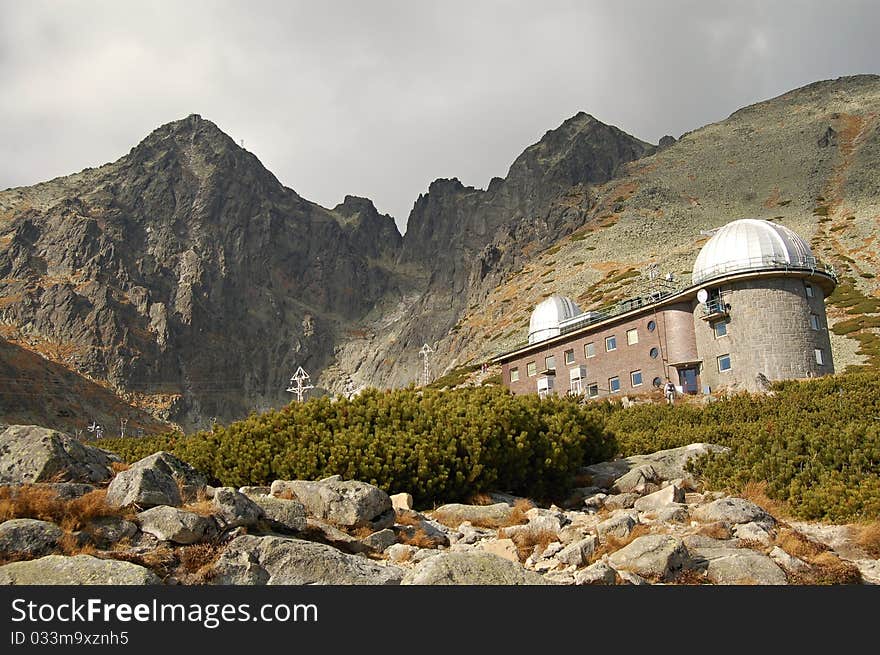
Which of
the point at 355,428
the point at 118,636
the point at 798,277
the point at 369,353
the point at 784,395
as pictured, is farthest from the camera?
the point at 369,353

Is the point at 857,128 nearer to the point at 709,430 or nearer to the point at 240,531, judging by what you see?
the point at 709,430

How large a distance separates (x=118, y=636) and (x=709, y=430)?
19224 millimetres

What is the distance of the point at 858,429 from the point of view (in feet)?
61.1

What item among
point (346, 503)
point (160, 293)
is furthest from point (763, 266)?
point (160, 293)

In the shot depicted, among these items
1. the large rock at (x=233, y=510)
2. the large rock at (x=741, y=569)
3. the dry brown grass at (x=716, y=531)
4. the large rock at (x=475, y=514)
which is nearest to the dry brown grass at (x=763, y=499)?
the dry brown grass at (x=716, y=531)

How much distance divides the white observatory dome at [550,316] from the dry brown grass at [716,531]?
41485 millimetres

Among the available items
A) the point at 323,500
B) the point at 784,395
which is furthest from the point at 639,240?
the point at 323,500

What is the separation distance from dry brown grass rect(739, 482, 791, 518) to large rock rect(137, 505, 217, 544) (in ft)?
38.6

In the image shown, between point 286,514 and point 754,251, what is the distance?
3643 cm

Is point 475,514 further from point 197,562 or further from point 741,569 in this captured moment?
point 197,562

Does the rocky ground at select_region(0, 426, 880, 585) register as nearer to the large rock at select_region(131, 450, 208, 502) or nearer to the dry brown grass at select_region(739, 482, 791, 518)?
the large rock at select_region(131, 450, 208, 502)

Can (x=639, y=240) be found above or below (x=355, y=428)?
above

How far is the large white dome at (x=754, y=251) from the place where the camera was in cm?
4034

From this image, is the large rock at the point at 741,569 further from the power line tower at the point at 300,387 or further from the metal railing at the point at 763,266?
the metal railing at the point at 763,266
